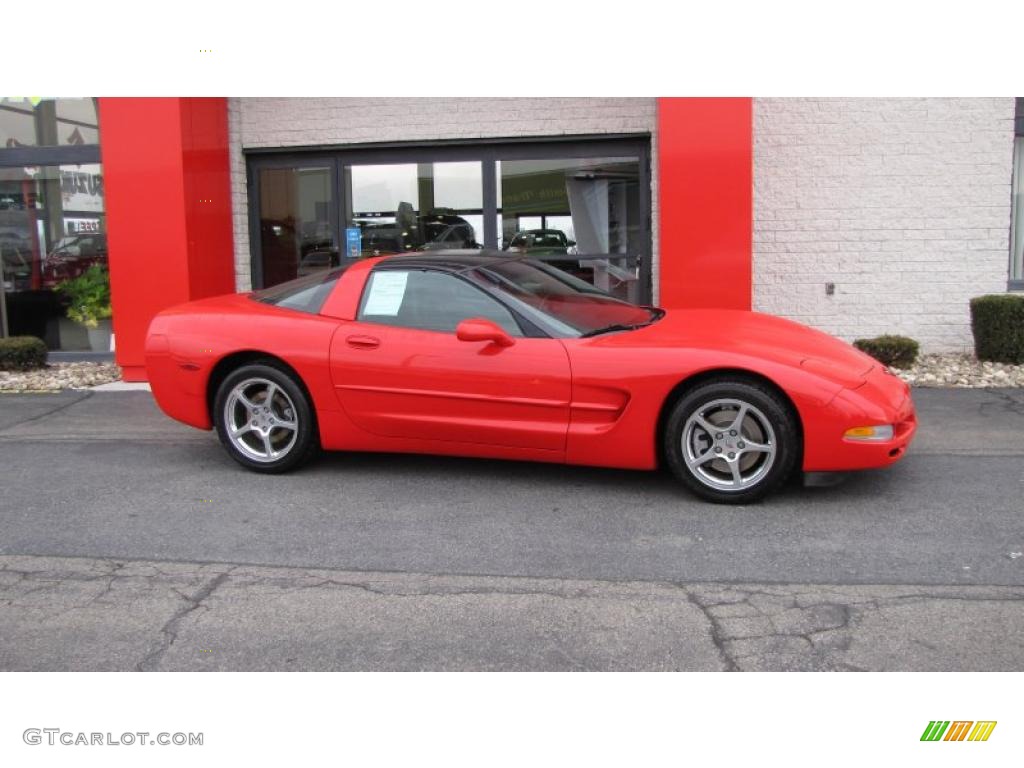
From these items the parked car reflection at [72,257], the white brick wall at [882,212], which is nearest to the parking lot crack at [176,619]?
the white brick wall at [882,212]

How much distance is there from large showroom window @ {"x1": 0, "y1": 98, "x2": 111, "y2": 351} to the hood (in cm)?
711

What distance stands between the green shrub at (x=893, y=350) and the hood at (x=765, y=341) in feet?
10.3

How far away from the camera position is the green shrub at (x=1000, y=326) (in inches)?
336

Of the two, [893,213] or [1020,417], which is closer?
[1020,417]

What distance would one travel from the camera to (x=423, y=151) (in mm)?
9867

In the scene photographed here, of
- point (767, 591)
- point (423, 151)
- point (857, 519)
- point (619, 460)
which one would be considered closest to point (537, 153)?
point (423, 151)

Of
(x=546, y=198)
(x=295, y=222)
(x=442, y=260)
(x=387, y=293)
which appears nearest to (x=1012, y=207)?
(x=546, y=198)

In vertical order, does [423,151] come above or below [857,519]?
above

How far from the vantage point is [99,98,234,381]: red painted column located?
873 cm

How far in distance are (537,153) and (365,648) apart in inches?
282

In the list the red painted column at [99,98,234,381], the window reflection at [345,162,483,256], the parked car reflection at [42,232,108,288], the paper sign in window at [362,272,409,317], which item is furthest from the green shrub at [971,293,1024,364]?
the parked car reflection at [42,232,108,288]

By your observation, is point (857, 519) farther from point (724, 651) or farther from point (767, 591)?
point (724, 651)

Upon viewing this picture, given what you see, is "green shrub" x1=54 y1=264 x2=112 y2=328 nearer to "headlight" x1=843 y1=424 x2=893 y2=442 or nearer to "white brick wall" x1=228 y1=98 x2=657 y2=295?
"white brick wall" x1=228 y1=98 x2=657 y2=295

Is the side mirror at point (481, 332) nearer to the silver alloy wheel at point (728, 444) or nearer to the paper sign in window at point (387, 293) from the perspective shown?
the paper sign in window at point (387, 293)
